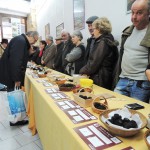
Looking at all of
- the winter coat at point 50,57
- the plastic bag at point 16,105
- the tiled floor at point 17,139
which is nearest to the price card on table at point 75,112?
the tiled floor at point 17,139

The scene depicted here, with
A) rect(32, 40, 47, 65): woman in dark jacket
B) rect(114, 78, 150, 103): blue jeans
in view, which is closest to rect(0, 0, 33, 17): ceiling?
rect(32, 40, 47, 65): woman in dark jacket

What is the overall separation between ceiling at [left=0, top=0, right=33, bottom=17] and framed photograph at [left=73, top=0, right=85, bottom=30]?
5.07m

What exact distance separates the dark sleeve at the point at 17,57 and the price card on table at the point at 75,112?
46.2 inches

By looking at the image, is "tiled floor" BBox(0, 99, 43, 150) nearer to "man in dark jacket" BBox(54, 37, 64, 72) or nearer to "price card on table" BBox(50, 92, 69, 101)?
"price card on table" BBox(50, 92, 69, 101)

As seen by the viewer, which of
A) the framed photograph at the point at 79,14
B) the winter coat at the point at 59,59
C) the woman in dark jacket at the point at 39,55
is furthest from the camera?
the woman in dark jacket at the point at 39,55

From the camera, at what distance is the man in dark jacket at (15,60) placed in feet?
7.20

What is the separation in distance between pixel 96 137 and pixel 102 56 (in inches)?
46.6

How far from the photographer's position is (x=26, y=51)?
230 cm

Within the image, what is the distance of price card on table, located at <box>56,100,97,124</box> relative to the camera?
0.98 metres

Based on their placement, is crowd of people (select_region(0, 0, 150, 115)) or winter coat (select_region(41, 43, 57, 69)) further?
winter coat (select_region(41, 43, 57, 69))

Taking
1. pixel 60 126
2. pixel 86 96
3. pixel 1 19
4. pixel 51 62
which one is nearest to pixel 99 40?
pixel 86 96

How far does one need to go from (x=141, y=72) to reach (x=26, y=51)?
1516 mm

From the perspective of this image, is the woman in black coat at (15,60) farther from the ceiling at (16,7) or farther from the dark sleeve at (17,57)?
the ceiling at (16,7)

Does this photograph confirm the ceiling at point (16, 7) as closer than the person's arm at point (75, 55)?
No
